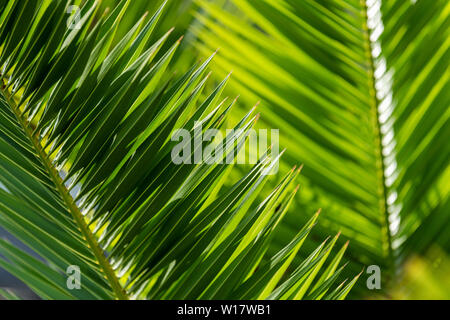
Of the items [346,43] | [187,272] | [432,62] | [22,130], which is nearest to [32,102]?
[22,130]

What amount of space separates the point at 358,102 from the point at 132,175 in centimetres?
48

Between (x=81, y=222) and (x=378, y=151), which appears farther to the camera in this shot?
(x=378, y=151)

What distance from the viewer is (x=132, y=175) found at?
66cm

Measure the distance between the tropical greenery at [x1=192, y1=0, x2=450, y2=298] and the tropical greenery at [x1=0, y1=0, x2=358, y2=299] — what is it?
30 cm

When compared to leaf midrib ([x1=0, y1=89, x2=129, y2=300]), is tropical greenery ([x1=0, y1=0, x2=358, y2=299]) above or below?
above

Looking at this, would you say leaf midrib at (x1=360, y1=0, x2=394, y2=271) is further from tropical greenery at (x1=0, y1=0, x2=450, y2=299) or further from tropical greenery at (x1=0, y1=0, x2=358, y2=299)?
tropical greenery at (x1=0, y1=0, x2=358, y2=299)

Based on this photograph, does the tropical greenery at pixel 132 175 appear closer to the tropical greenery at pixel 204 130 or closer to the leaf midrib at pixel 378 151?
the tropical greenery at pixel 204 130

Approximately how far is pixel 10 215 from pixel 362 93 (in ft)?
2.08

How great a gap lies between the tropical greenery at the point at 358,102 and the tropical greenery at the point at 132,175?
30 centimetres

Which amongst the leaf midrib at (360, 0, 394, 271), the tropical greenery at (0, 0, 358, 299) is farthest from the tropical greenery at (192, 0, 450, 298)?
the tropical greenery at (0, 0, 358, 299)

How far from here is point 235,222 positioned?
2.17ft

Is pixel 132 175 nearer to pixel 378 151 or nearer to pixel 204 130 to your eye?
pixel 204 130

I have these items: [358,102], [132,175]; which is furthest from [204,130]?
[358,102]

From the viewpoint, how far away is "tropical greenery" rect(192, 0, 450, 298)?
930 millimetres
